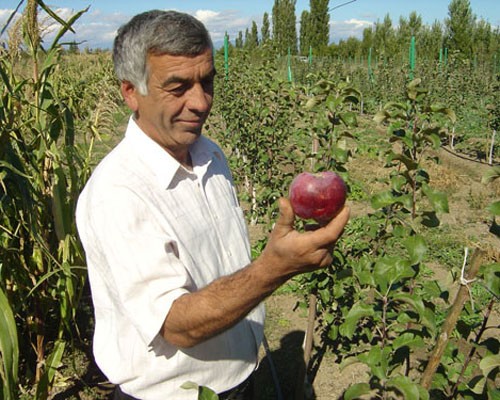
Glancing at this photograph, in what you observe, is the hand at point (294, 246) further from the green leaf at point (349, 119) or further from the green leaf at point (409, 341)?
the green leaf at point (349, 119)

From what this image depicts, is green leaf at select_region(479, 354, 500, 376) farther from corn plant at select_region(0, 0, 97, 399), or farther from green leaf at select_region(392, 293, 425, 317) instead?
corn plant at select_region(0, 0, 97, 399)

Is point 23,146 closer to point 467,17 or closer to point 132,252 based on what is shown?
point 132,252

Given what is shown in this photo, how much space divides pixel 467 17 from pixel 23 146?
2756 centimetres

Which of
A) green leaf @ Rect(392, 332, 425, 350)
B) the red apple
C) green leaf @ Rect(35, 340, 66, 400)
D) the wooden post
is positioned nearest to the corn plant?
green leaf @ Rect(35, 340, 66, 400)

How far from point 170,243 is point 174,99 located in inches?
16.4

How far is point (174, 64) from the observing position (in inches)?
54.2

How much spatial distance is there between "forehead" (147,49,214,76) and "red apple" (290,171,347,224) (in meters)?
0.44

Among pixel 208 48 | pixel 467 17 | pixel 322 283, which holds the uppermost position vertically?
pixel 467 17

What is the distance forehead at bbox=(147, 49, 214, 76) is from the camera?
1368 millimetres

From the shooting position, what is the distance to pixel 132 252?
3.94 ft

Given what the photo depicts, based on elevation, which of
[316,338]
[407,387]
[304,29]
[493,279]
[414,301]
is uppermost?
[304,29]

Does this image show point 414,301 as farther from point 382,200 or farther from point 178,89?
point 178,89

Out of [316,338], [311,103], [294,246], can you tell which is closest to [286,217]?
[294,246]

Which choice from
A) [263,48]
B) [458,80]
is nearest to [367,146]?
[458,80]
